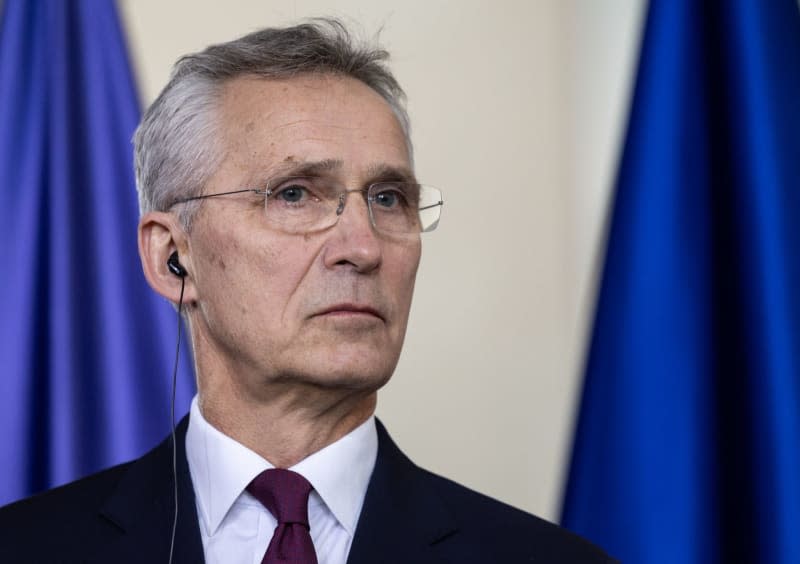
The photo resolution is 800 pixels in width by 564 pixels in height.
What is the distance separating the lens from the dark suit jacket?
80.0 inches

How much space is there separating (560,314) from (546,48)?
846 mm

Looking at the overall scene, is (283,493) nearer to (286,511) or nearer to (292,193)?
(286,511)

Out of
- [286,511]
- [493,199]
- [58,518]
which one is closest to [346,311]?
[286,511]

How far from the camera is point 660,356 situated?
2.67m

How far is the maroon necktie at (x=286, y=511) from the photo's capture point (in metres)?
1.93

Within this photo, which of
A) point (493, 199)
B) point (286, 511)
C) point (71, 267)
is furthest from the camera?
point (493, 199)

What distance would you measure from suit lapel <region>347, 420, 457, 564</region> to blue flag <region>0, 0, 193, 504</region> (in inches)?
37.7

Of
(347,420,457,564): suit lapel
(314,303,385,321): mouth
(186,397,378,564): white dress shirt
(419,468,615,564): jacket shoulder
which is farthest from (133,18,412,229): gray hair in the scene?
(419,468,615,564): jacket shoulder

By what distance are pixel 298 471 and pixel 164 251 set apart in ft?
1.93

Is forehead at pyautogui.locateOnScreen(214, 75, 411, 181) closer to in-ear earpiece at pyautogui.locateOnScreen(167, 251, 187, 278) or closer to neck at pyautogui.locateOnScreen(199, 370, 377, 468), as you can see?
in-ear earpiece at pyautogui.locateOnScreen(167, 251, 187, 278)

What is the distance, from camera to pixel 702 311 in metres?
2.66

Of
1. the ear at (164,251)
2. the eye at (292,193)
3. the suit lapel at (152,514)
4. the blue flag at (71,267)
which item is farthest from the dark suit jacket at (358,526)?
the blue flag at (71,267)

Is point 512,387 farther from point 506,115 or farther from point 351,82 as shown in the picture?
point 351,82

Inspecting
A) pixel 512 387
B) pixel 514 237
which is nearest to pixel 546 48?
pixel 514 237
